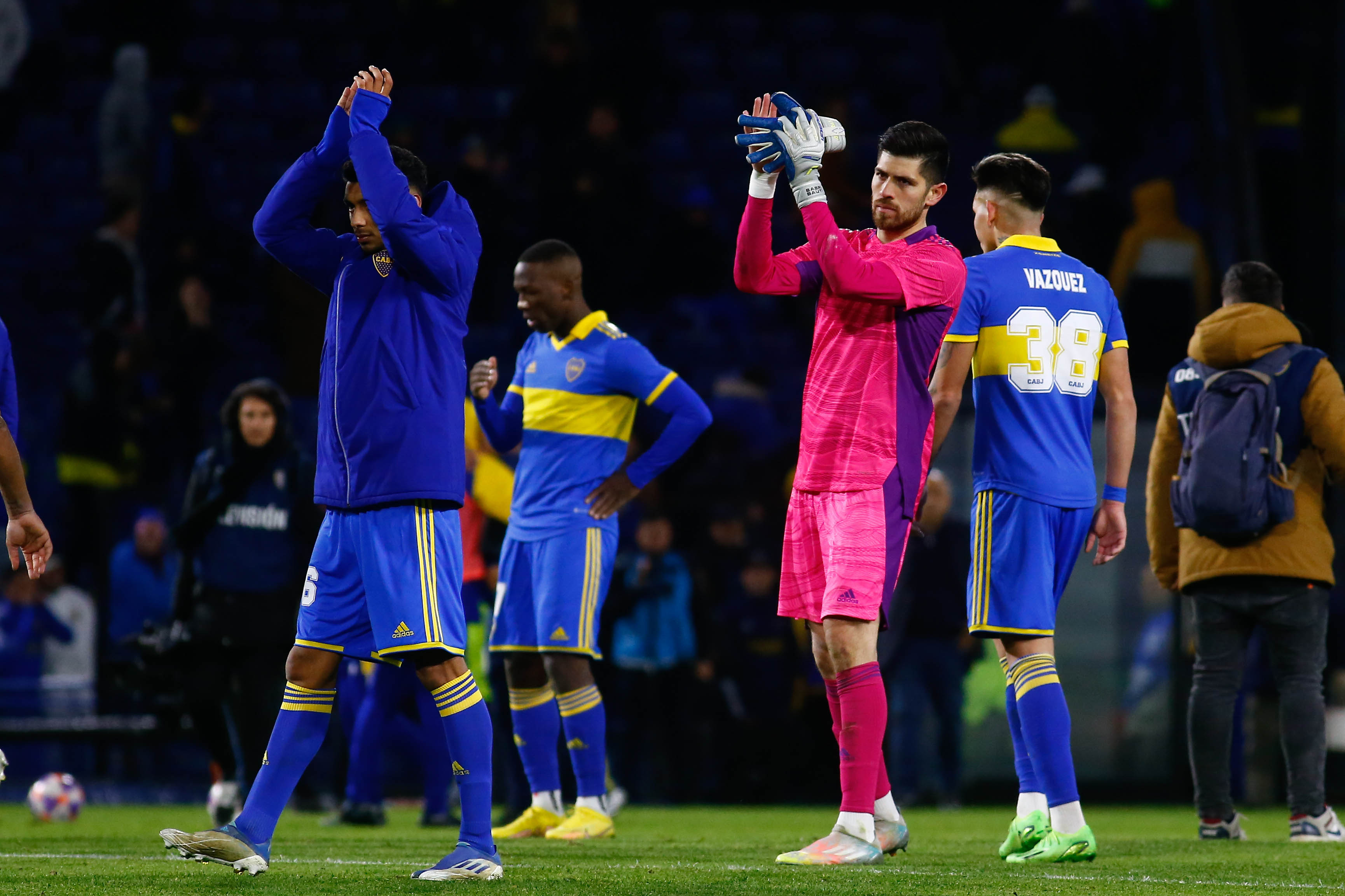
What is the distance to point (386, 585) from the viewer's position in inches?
195

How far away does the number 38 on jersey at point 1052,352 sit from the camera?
600 cm

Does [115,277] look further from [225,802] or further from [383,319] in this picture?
[383,319]

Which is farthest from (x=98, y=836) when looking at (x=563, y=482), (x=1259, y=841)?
(x=1259, y=841)

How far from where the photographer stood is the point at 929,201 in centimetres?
584

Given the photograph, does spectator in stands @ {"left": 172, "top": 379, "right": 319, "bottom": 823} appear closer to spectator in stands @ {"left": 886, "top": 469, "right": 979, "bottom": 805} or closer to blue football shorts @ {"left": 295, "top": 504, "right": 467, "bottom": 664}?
blue football shorts @ {"left": 295, "top": 504, "right": 467, "bottom": 664}

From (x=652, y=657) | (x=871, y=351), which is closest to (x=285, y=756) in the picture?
(x=871, y=351)

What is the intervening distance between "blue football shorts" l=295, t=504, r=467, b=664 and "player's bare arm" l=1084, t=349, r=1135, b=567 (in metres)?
2.36

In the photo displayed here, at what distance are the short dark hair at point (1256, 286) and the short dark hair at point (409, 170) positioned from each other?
3.71 meters

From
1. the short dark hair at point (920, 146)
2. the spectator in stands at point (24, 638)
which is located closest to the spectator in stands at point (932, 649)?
the short dark hair at point (920, 146)

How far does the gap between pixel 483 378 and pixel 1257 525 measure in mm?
3198

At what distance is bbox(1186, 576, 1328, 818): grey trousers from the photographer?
7184mm

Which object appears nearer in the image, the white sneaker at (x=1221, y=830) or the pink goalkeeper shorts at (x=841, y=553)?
the pink goalkeeper shorts at (x=841, y=553)

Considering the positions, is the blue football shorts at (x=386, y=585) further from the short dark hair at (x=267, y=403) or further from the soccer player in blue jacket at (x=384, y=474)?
the short dark hair at (x=267, y=403)

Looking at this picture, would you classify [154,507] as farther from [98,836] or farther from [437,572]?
[437,572]
